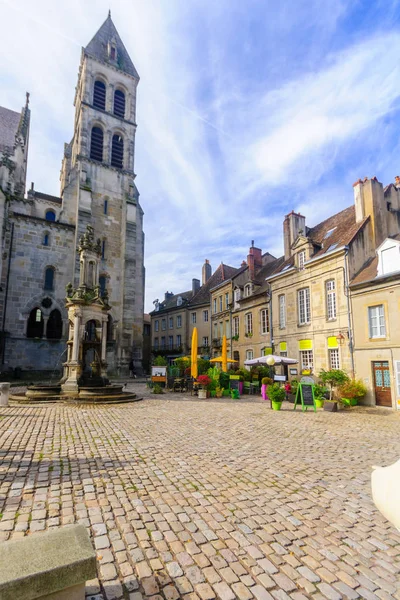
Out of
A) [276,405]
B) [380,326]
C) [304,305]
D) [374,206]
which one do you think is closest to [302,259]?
[304,305]

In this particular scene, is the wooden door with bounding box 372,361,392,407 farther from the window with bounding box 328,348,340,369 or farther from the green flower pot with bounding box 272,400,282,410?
the green flower pot with bounding box 272,400,282,410

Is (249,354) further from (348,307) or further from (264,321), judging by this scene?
(348,307)

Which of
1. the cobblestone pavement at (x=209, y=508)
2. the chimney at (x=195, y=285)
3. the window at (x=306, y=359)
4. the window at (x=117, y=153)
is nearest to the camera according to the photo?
the cobblestone pavement at (x=209, y=508)

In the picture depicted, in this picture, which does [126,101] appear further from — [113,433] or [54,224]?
[113,433]

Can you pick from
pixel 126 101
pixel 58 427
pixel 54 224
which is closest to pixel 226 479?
pixel 58 427

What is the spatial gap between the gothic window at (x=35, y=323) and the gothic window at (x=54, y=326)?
0.50 meters

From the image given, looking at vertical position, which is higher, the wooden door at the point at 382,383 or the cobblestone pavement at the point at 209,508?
the wooden door at the point at 382,383

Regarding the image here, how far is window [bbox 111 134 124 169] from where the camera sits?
28328 millimetres

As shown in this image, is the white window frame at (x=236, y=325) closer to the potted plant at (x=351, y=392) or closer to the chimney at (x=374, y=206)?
the chimney at (x=374, y=206)

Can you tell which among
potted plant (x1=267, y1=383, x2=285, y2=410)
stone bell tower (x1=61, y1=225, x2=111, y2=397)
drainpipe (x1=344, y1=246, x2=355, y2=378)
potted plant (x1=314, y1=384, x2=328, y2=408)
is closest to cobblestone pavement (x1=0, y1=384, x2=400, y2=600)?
potted plant (x1=267, y1=383, x2=285, y2=410)

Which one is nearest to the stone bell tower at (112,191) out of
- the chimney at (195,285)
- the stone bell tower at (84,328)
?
the stone bell tower at (84,328)

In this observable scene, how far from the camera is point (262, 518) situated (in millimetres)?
3602

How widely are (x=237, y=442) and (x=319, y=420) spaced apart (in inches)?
179

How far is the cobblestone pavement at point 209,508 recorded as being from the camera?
2611 millimetres
